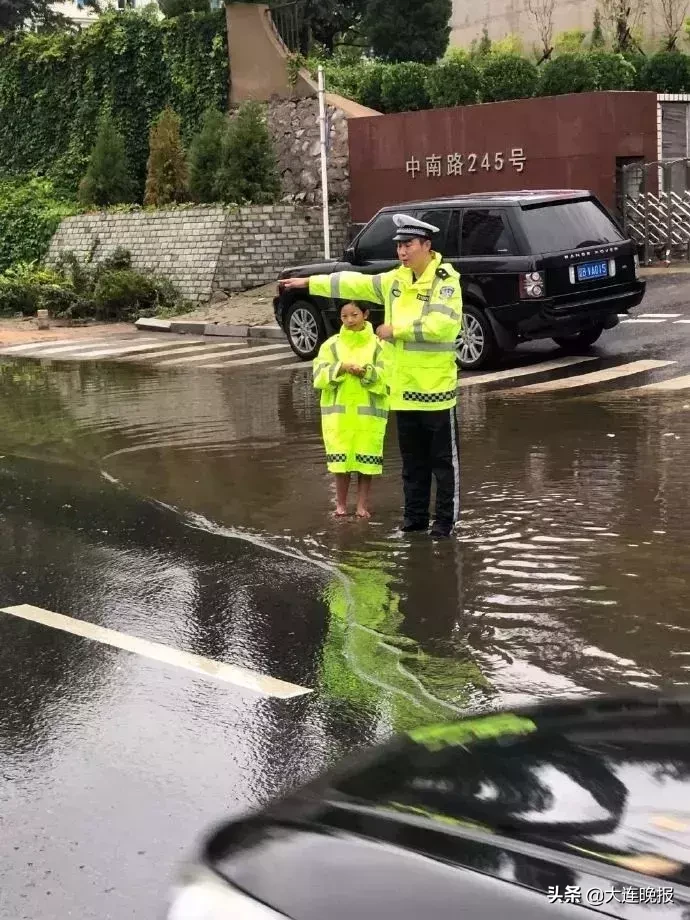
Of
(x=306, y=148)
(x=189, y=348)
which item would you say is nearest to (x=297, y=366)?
(x=189, y=348)

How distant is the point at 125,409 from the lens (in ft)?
44.6

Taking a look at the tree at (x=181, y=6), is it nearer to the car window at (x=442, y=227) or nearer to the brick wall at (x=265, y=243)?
the brick wall at (x=265, y=243)

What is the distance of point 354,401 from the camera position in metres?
8.39

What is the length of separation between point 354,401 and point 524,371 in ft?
21.1

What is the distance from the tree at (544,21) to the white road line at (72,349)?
11460 mm

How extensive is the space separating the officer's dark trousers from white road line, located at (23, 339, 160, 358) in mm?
12511

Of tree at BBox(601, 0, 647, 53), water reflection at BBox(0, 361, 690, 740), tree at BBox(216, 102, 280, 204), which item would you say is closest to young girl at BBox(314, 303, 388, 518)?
water reflection at BBox(0, 361, 690, 740)

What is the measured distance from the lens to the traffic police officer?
7535 mm

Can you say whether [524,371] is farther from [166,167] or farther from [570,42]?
[570,42]

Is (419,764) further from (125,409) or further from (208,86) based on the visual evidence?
(208,86)

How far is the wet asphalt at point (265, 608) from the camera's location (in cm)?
439

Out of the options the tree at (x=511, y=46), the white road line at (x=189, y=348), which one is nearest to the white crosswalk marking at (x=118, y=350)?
the white road line at (x=189, y=348)

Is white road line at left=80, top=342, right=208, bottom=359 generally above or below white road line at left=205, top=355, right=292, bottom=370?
above

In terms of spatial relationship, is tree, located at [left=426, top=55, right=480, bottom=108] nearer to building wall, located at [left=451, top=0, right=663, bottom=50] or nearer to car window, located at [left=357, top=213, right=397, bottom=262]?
building wall, located at [left=451, top=0, right=663, bottom=50]
